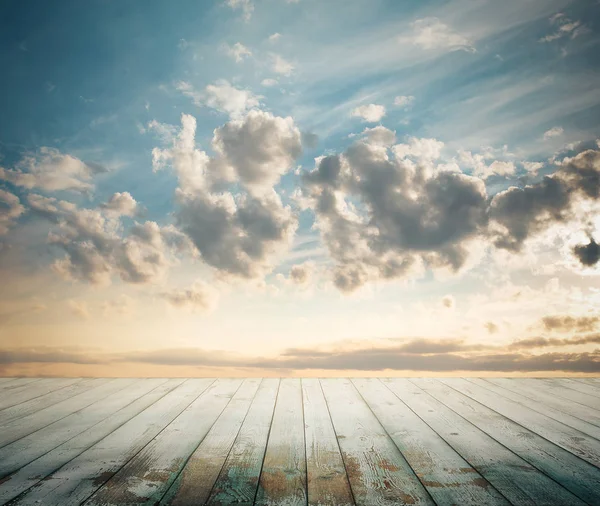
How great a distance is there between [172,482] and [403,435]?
1.22 meters

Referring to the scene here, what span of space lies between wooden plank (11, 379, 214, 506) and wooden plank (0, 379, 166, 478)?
0.22 meters

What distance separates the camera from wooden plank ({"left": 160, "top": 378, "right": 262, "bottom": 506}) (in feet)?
4.59

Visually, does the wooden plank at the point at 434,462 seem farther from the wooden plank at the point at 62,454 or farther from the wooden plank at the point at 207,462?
the wooden plank at the point at 62,454

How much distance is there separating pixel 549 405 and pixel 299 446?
213 centimetres

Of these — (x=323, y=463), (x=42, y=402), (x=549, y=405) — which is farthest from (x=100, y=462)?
(x=549, y=405)

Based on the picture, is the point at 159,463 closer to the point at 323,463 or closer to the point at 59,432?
the point at 323,463

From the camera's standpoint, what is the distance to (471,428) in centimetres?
228

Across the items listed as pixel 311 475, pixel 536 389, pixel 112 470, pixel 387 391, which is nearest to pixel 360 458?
pixel 311 475

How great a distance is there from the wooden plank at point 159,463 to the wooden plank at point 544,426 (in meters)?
1.86

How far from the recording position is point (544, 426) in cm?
237

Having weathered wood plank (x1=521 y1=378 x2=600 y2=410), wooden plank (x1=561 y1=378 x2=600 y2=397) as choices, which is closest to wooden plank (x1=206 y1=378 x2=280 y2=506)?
weathered wood plank (x1=521 y1=378 x2=600 y2=410)

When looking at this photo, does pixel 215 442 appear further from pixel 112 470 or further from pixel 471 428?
pixel 471 428

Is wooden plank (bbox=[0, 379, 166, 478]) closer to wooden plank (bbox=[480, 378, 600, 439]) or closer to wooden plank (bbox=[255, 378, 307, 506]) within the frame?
wooden plank (bbox=[255, 378, 307, 506])

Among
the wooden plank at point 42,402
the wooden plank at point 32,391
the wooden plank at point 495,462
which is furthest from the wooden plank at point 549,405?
the wooden plank at point 32,391
